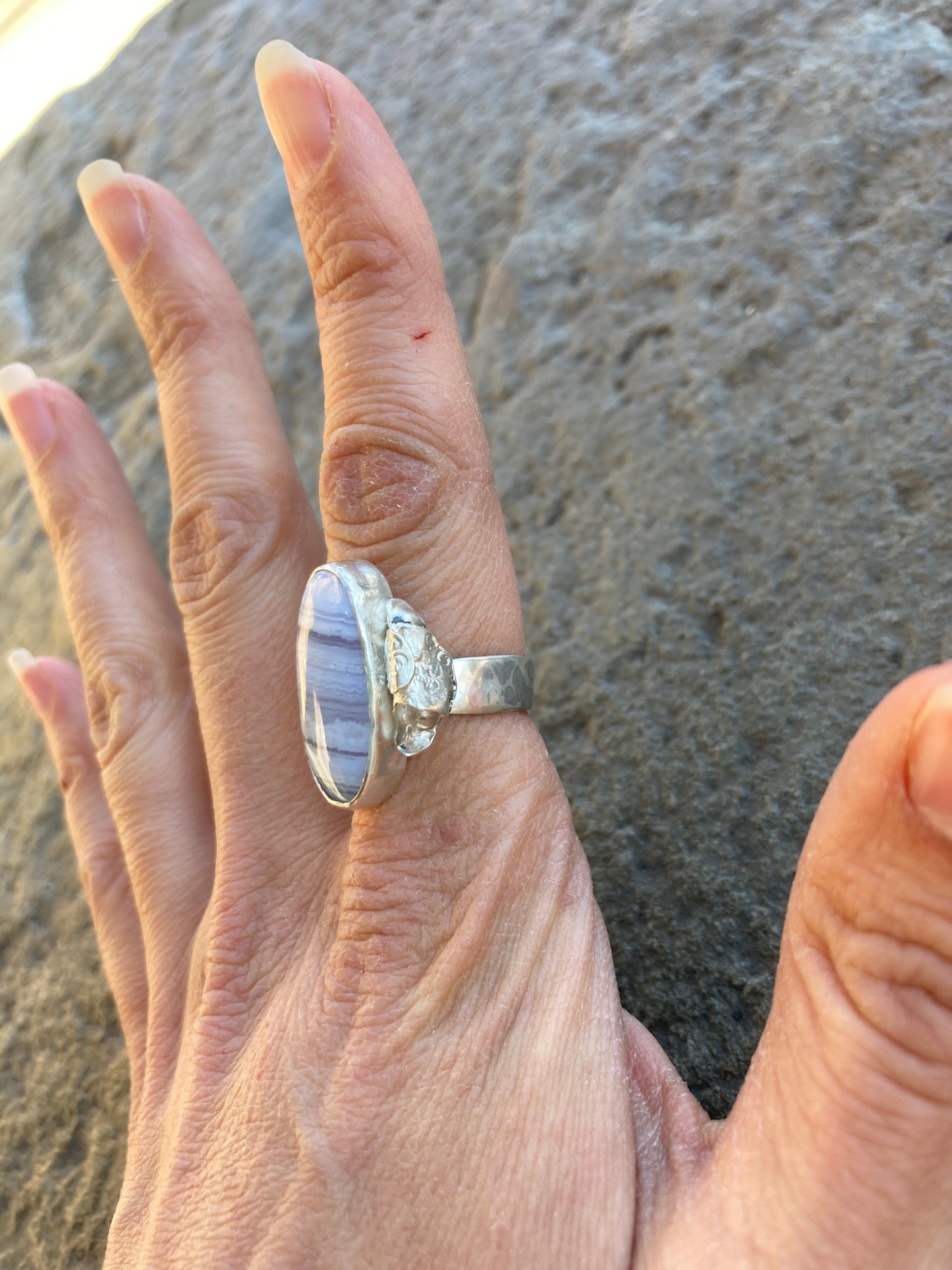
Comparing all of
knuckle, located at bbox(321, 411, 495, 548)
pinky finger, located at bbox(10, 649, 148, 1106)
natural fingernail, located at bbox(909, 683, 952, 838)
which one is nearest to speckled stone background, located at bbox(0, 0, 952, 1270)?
pinky finger, located at bbox(10, 649, 148, 1106)

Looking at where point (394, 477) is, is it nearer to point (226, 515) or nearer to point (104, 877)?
point (226, 515)

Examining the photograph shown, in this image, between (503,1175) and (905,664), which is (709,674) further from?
(503,1175)

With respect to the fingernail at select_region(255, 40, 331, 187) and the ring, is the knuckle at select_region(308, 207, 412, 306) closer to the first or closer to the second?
the fingernail at select_region(255, 40, 331, 187)

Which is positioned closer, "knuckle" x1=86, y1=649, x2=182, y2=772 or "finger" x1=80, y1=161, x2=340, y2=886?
"finger" x1=80, y1=161, x2=340, y2=886

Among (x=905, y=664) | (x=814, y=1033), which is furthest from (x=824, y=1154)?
(x=905, y=664)

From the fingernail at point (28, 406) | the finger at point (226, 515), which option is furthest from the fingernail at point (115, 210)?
the fingernail at point (28, 406)
